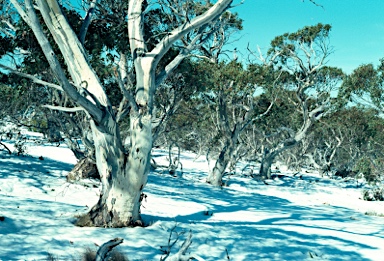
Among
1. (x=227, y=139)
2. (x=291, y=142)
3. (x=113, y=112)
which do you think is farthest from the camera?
(x=291, y=142)

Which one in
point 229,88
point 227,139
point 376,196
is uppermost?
point 229,88

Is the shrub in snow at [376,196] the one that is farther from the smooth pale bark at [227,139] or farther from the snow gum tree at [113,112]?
the snow gum tree at [113,112]

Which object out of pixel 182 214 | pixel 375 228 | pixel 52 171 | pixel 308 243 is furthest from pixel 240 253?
pixel 52 171

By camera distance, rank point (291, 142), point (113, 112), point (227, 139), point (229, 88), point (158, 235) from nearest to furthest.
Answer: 1. point (158, 235)
2. point (113, 112)
3. point (229, 88)
4. point (227, 139)
5. point (291, 142)

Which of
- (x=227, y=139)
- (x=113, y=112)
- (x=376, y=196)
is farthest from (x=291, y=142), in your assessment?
(x=113, y=112)

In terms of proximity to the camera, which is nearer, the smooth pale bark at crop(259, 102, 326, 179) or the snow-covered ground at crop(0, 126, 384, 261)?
the snow-covered ground at crop(0, 126, 384, 261)

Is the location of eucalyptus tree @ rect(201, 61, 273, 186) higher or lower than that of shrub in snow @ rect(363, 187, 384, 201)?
higher

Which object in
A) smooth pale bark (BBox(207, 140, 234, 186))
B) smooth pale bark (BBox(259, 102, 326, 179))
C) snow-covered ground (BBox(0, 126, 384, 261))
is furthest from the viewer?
smooth pale bark (BBox(259, 102, 326, 179))

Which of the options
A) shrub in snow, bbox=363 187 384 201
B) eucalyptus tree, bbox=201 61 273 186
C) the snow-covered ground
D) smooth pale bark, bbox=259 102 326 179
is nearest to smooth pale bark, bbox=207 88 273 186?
eucalyptus tree, bbox=201 61 273 186

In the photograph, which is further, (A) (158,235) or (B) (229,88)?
(B) (229,88)

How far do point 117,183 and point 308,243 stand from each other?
2.97m

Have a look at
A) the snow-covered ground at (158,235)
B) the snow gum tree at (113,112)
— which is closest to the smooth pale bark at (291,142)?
the snow-covered ground at (158,235)

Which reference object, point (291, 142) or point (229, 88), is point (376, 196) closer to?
point (291, 142)

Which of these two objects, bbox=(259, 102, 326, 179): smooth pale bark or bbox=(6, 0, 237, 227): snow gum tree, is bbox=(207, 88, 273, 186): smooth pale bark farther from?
bbox=(6, 0, 237, 227): snow gum tree
